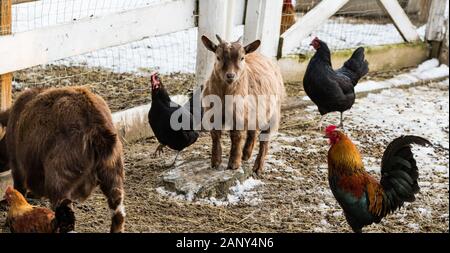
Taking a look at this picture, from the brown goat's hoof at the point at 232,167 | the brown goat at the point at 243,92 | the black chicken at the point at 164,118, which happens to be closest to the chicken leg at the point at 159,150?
the black chicken at the point at 164,118

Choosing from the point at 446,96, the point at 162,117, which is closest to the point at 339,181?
the point at 162,117

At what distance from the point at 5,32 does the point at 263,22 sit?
2896 millimetres

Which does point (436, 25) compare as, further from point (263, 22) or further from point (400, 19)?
point (263, 22)

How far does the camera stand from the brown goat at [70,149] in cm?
416

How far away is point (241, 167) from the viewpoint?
19.2 feet

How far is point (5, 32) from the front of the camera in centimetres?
515

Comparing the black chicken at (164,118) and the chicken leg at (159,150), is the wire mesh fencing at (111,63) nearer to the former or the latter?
the chicken leg at (159,150)

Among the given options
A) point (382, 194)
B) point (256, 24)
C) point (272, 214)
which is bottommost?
point (272, 214)

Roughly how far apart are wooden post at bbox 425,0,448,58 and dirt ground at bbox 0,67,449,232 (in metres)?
3.01

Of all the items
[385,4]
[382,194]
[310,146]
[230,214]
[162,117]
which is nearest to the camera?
[382,194]

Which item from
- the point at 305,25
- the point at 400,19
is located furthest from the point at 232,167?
the point at 400,19
